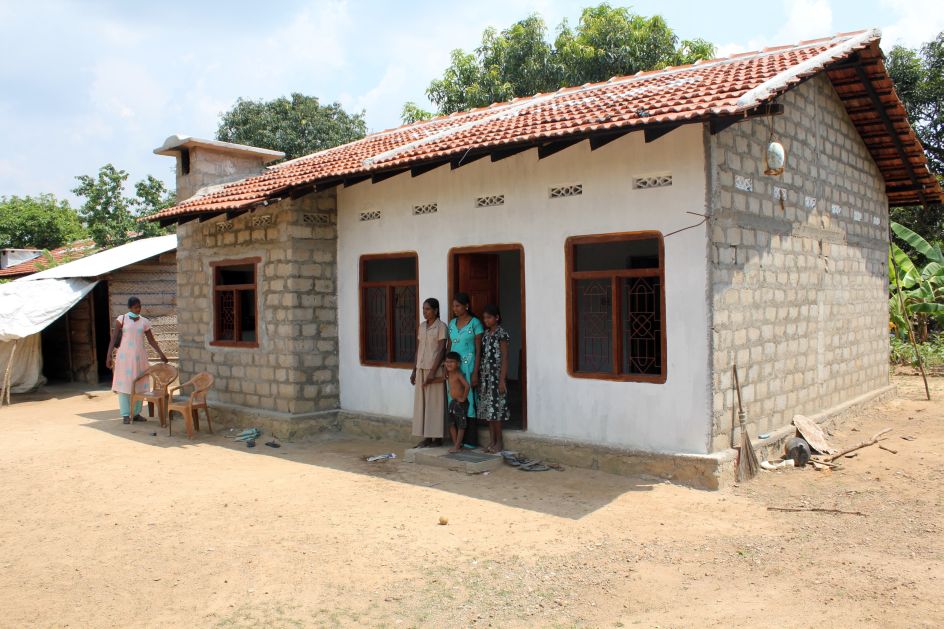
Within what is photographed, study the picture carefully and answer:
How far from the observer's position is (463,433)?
26.0 feet

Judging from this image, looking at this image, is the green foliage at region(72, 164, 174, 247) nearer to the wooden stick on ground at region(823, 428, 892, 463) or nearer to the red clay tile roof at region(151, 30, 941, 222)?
the red clay tile roof at region(151, 30, 941, 222)

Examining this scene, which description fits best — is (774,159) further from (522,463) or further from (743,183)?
(522,463)

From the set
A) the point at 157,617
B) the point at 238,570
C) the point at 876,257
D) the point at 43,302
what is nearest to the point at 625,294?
the point at 238,570

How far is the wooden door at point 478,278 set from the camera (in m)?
8.48

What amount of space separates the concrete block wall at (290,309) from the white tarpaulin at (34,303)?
17.8 ft

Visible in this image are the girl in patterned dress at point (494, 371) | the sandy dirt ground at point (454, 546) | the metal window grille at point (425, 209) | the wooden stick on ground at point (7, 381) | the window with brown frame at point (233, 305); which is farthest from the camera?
the wooden stick on ground at point (7, 381)

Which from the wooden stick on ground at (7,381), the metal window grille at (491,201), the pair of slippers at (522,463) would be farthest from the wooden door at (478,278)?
the wooden stick on ground at (7,381)

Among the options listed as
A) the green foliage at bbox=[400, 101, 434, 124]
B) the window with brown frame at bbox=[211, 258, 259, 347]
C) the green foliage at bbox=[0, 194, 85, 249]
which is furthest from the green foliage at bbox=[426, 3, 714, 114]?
the green foliage at bbox=[0, 194, 85, 249]

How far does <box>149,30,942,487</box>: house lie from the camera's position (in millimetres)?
6723

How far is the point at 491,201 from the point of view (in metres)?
8.10

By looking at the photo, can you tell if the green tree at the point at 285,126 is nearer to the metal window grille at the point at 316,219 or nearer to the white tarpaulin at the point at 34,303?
the white tarpaulin at the point at 34,303

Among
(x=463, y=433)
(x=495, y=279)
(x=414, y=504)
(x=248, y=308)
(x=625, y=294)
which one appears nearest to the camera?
(x=414, y=504)

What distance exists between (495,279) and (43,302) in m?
9.55

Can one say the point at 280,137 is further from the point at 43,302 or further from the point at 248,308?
the point at 248,308
